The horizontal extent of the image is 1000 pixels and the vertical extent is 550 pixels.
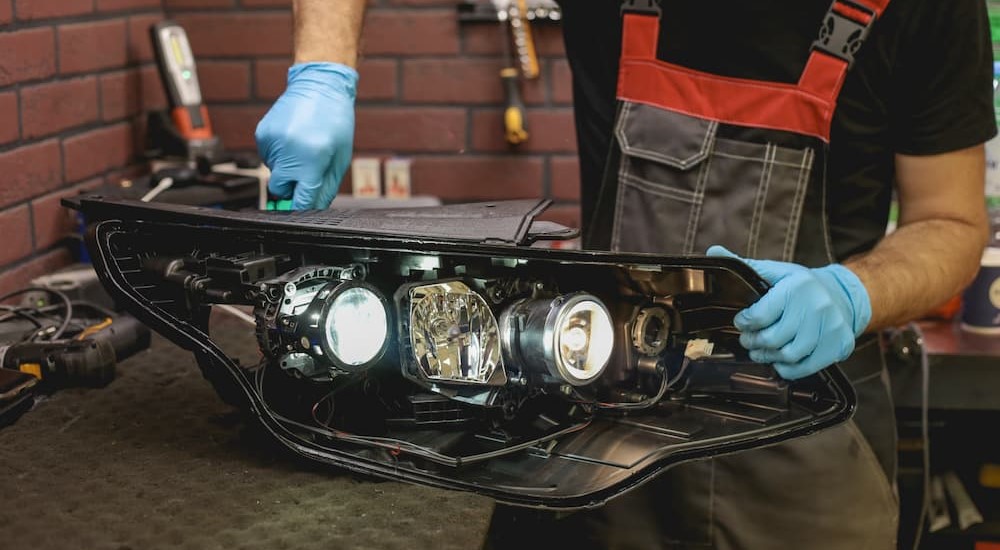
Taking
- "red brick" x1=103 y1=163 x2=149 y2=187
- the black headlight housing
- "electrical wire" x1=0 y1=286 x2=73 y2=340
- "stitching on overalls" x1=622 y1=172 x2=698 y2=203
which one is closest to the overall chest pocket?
"stitching on overalls" x1=622 y1=172 x2=698 y2=203

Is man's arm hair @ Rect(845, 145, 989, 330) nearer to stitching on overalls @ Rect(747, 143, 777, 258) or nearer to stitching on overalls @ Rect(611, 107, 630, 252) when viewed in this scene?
stitching on overalls @ Rect(747, 143, 777, 258)

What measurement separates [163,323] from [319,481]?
0.22 m

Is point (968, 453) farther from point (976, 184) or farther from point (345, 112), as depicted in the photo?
point (345, 112)

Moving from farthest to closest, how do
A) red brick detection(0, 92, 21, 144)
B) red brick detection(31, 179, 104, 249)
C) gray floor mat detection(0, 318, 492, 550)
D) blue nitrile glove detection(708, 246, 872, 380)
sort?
red brick detection(31, 179, 104, 249)
red brick detection(0, 92, 21, 144)
blue nitrile glove detection(708, 246, 872, 380)
gray floor mat detection(0, 318, 492, 550)

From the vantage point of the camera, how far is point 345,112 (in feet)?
4.05

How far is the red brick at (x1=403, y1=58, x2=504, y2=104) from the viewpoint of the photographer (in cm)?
216

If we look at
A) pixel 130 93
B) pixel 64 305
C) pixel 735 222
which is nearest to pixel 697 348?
pixel 735 222

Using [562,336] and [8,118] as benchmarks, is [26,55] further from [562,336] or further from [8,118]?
[562,336]

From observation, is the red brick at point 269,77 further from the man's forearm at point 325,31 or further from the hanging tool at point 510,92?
the man's forearm at point 325,31

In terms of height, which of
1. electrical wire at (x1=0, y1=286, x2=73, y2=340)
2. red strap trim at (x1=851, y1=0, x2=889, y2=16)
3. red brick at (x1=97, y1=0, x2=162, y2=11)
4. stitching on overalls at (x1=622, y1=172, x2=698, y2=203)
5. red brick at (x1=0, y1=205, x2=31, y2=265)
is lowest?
electrical wire at (x1=0, y1=286, x2=73, y2=340)

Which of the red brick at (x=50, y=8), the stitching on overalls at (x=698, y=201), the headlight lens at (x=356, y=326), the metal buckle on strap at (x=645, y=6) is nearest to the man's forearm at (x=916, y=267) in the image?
the stitching on overalls at (x=698, y=201)

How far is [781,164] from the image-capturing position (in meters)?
1.27

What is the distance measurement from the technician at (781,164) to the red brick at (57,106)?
0.55 m

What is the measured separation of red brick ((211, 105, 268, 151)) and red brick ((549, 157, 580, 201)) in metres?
0.72
